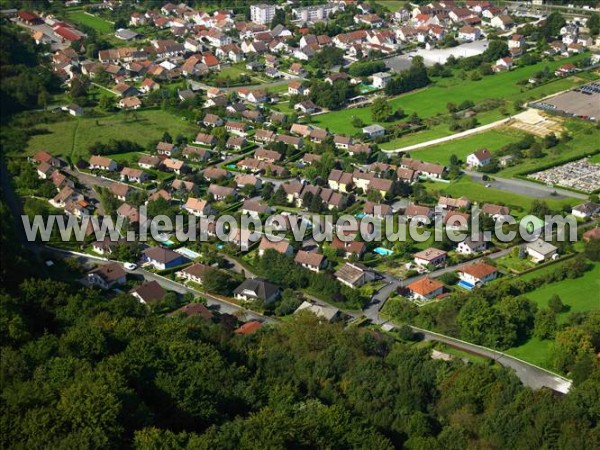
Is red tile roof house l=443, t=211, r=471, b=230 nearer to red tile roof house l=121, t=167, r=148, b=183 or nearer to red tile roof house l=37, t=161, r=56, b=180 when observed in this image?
red tile roof house l=121, t=167, r=148, b=183

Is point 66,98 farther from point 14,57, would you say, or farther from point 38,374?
point 38,374

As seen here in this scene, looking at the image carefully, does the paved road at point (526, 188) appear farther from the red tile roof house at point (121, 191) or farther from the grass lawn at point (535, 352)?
the red tile roof house at point (121, 191)

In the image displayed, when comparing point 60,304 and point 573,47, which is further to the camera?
point 573,47

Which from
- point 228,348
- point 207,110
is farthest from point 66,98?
point 228,348

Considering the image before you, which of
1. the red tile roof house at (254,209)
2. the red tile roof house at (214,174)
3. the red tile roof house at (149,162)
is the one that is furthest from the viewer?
the red tile roof house at (149,162)

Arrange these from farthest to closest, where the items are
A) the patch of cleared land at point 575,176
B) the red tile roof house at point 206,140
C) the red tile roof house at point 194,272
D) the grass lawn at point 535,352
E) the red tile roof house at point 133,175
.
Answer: the red tile roof house at point 206,140, the red tile roof house at point 133,175, the patch of cleared land at point 575,176, the red tile roof house at point 194,272, the grass lawn at point 535,352

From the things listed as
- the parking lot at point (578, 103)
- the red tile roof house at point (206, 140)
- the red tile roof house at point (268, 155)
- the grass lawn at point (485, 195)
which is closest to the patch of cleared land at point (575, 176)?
the grass lawn at point (485, 195)

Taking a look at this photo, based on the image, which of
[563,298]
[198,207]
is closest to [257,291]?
[198,207]
